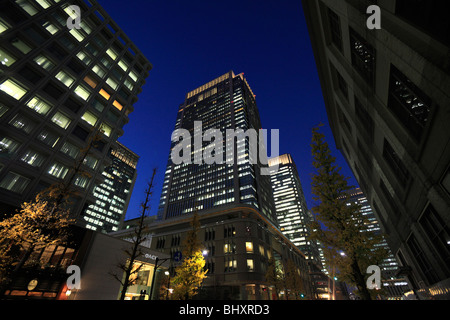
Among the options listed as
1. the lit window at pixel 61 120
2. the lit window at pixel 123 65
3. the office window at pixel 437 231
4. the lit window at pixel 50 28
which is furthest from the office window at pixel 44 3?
the office window at pixel 437 231

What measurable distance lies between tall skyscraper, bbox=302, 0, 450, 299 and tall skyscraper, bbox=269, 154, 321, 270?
121214 mm

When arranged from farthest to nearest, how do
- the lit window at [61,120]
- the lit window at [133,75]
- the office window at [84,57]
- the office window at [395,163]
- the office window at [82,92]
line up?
the lit window at [133,75], the office window at [84,57], the office window at [82,92], the lit window at [61,120], the office window at [395,163]

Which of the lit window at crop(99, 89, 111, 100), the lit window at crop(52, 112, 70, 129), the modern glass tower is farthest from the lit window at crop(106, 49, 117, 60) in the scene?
the modern glass tower

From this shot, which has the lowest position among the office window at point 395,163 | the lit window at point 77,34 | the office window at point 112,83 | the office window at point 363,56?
the office window at point 395,163

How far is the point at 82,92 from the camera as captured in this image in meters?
28.4

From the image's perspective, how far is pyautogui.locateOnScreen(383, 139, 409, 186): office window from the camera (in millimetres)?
15727

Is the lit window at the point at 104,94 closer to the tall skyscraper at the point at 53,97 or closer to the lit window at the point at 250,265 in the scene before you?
the tall skyscraper at the point at 53,97

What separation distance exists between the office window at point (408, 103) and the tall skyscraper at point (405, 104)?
0.06 metres

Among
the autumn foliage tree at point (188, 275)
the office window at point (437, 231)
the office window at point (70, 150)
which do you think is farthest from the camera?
the autumn foliage tree at point (188, 275)

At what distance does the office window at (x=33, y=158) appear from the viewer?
2096 cm

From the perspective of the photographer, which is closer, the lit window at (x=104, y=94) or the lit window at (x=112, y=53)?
the lit window at (x=104, y=94)

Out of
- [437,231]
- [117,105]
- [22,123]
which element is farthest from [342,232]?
[117,105]

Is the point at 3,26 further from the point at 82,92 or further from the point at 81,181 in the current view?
the point at 81,181

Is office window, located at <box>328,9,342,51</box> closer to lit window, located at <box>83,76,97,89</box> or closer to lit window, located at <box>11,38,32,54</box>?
lit window, located at <box>83,76,97,89</box>
